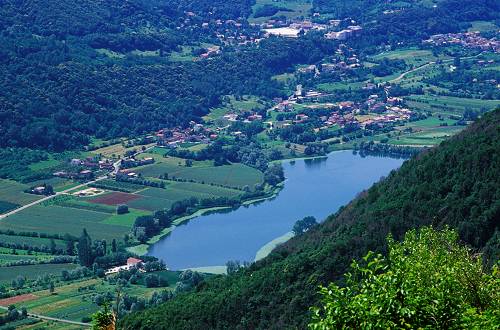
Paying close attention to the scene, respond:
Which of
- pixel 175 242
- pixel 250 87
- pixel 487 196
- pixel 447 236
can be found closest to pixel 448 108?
pixel 250 87

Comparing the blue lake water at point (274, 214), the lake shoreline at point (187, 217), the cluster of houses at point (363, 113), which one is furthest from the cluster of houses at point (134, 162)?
the cluster of houses at point (363, 113)

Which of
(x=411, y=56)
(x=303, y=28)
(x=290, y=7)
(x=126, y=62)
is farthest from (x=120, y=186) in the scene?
(x=290, y=7)

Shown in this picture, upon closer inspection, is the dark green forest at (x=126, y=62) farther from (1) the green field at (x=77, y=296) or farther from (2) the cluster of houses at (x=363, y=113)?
(1) the green field at (x=77, y=296)

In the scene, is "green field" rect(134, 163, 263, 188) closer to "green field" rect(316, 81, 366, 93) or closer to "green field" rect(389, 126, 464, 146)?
"green field" rect(389, 126, 464, 146)

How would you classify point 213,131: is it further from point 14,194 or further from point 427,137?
Answer: point 14,194

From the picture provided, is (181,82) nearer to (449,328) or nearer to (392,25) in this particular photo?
(392,25)
